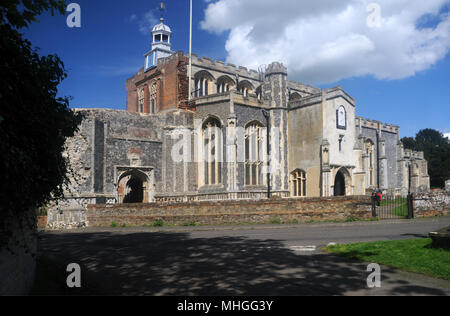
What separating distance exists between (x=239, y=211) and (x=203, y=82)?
54.7 feet

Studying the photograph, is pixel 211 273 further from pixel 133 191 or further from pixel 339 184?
pixel 339 184

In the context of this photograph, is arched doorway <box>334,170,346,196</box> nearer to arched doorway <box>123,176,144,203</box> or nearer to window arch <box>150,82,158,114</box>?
arched doorway <box>123,176,144,203</box>

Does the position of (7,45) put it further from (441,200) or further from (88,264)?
(441,200)

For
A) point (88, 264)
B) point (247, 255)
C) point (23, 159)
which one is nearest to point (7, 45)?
point (23, 159)

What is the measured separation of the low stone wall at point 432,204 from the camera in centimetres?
1775

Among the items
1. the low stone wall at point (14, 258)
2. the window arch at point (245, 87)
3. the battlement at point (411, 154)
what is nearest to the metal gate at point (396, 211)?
the low stone wall at point (14, 258)

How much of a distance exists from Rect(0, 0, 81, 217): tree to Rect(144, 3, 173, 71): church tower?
1380 inches

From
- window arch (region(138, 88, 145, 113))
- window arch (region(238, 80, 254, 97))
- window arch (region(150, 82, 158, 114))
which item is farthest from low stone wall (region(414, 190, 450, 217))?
window arch (region(138, 88, 145, 113))

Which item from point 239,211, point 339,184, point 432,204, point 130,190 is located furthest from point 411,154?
point 239,211

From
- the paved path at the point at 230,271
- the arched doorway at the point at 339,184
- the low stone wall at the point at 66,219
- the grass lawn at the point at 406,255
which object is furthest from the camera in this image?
the arched doorway at the point at 339,184

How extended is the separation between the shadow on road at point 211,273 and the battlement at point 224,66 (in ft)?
76.3

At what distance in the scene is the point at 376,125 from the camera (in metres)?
36.8

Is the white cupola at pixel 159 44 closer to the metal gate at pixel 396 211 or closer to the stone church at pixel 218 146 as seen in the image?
the stone church at pixel 218 146

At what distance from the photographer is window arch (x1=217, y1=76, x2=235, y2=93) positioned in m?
33.2
